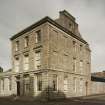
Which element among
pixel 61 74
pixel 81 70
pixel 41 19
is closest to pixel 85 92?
pixel 81 70

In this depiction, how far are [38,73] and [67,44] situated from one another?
7.25 metres

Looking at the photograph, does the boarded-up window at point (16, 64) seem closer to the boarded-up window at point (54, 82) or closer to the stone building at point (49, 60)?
the stone building at point (49, 60)

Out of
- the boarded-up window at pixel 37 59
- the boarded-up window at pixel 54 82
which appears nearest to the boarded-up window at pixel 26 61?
the boarded-up window at pixel 37 59

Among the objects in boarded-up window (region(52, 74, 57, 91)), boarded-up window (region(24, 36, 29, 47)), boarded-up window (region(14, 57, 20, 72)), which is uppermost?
boarded-up window (region(24, 36, 29, 47))

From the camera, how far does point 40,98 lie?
2422cm

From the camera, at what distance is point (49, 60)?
79.7 feet

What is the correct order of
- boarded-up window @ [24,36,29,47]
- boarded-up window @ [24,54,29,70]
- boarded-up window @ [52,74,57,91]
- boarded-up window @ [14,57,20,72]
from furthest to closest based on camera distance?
boarded-up window @ [14,57,20,72] → boarded-up window @ [24,36,29,47] → boarded-up window @ [24,54,29,70] → boarded-up window @ [52,74,57,91]

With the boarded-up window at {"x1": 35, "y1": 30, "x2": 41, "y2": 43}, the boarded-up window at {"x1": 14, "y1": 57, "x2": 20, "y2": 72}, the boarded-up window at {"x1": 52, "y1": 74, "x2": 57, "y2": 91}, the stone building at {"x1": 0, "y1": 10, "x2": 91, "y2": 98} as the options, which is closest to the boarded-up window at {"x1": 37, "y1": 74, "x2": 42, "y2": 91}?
the stone building at {"x1": 0, "y1": 10, "x2": 91, "y2": 98}

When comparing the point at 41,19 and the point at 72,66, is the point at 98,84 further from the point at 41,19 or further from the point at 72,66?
the point at 41,19

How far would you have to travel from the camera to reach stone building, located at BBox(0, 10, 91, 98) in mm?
24516

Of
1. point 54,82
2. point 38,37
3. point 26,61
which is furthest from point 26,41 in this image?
point 54,82

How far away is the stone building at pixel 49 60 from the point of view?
965 inches

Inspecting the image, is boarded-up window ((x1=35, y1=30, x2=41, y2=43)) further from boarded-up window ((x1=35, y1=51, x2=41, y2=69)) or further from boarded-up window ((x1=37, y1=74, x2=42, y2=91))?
boarded-up window ((x1=37, y1=74, x2=42, y2=91))

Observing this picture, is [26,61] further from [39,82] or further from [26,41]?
[39,82]
